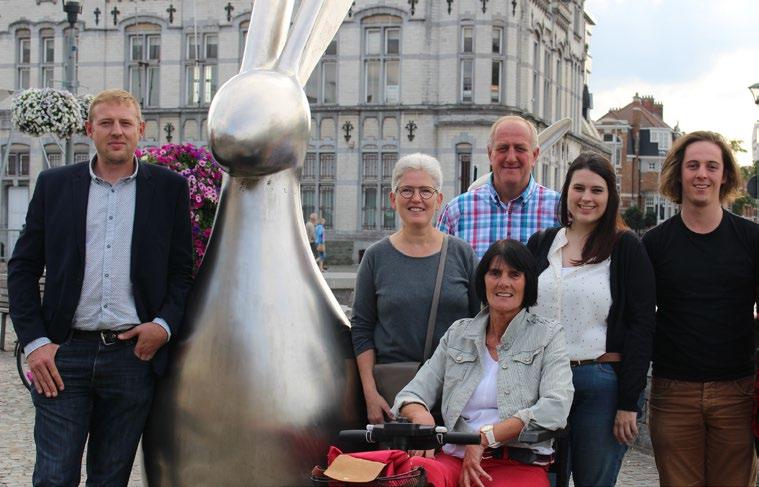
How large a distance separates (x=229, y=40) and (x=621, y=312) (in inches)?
1045

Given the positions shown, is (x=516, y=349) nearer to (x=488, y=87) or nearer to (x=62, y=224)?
(x=62, y=224)

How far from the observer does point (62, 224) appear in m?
3.52

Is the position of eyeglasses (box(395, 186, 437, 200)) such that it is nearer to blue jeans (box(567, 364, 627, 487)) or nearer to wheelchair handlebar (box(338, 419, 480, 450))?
blue jeans (box(567, 364, 627, 487))

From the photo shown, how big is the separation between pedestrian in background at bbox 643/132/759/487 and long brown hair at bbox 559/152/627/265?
0.83ft

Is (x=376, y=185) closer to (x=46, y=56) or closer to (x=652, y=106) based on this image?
(x=46, y=56)

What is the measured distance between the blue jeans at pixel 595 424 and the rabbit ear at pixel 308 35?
1.66 meters

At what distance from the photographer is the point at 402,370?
11.9 ft

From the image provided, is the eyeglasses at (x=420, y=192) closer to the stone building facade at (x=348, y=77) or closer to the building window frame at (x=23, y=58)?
the stone building facade at (x=348, y=77)

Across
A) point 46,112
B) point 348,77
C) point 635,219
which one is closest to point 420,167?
point 46,112

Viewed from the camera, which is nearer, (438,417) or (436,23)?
(438,417)

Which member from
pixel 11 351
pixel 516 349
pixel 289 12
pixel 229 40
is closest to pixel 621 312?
pixel 516 349

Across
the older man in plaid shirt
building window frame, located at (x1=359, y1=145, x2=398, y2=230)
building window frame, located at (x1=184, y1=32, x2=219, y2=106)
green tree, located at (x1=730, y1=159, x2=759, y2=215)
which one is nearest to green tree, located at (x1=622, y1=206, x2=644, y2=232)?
green tree, located at (x1=730, y1=159, x2=759, y2=215)

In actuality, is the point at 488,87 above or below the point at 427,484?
above

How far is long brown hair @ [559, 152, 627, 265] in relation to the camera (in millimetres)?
3607
